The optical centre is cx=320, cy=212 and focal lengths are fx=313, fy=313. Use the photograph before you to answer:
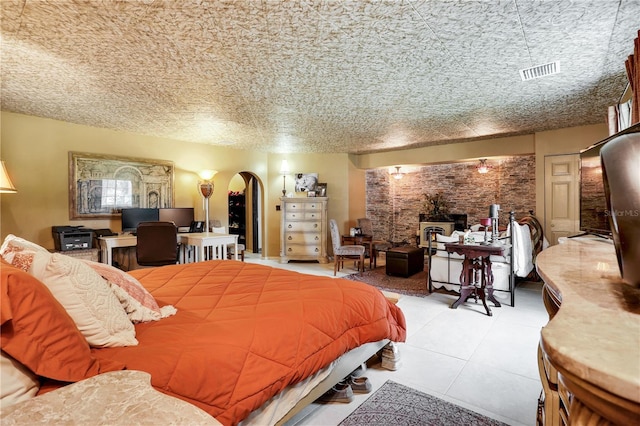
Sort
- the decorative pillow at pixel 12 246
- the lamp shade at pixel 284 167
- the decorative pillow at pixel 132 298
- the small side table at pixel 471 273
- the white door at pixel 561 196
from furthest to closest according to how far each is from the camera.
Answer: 1. the lamp shade at pixel 284 167
2. the white door at pixel 561 196
3. the small side table at pixel 471 273
4. the decorative pillow at pixel 132 298
5. the decorative pillow at pixel 12 246

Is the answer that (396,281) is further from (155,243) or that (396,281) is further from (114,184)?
(114,184)

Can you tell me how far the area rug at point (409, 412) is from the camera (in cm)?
184

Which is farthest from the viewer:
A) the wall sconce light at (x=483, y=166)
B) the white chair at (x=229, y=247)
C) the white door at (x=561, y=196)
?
the wall sconce light at (x=483, y=166)

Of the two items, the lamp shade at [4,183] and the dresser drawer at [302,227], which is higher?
the lamp shade at [4,183]

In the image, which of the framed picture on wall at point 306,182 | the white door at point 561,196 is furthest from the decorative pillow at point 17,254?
the white door at point 561,196

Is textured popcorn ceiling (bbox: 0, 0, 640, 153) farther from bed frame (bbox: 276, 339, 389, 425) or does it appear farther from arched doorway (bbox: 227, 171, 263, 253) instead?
arched doorway (bbox: 227, 171, 263, 253)

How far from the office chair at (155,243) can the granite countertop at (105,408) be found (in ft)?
11.8

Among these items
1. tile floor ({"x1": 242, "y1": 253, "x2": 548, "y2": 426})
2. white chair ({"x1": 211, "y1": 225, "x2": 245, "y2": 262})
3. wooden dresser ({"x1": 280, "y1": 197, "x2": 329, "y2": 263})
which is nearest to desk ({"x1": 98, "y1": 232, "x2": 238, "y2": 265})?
white chair ({"x1": 211, "y1": 225, "x2": 245, "y2": 262})

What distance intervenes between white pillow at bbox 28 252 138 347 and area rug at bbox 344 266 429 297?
386 centimetres

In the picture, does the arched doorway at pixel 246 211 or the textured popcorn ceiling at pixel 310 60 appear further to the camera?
the arched doorway at pixel 246 211

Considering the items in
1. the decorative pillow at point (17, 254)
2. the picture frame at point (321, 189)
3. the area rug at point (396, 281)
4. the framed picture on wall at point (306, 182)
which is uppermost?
the framed picture on wall at point (306, 182)

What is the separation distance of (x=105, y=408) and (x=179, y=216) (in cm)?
527

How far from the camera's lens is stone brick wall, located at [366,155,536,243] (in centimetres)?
655

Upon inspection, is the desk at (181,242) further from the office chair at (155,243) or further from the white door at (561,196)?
the white door at (561,196)
